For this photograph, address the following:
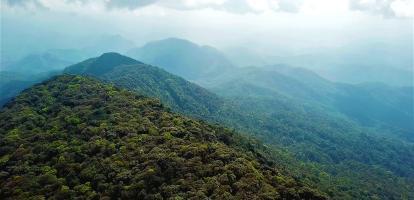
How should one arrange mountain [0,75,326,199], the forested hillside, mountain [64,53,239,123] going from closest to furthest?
mountain [0,75,326,199]
the forested hillside
mountain [64,53,239,123]

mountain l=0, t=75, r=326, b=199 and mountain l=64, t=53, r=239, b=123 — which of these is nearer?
mountain l=0, t=75, r=326, b=199

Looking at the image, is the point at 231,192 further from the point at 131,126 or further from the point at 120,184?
the point at 131,126

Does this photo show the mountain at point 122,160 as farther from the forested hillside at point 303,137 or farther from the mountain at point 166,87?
the mountain at point 166,87

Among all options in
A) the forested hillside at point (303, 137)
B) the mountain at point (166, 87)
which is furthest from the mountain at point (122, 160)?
the mountain at point (166, 87)

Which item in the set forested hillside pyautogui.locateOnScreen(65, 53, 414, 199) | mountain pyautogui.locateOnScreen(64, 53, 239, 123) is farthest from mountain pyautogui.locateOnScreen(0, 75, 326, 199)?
mountain pyautogui.locateOnScreen(64, 53, 239, 123)

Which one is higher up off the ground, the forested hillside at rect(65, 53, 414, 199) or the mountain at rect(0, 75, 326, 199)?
the mountain at rect(0, 75, 326, 199)

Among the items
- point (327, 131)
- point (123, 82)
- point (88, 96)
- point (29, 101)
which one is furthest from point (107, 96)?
point (327, 131)

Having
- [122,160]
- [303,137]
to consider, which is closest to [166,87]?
[303,137]

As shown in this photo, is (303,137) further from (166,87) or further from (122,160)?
(122,160)

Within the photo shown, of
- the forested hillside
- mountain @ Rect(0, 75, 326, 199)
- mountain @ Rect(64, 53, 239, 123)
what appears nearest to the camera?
mountain @ Rect(0, 75, 326, 199)

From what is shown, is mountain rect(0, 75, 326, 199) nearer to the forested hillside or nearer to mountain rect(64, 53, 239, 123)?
the forested hillside
